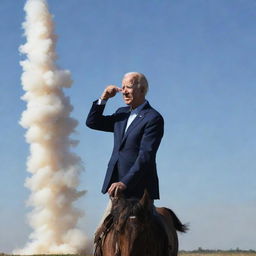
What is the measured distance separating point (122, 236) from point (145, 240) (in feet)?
1.11

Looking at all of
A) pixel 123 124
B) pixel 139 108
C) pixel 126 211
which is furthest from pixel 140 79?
pixel 126 211

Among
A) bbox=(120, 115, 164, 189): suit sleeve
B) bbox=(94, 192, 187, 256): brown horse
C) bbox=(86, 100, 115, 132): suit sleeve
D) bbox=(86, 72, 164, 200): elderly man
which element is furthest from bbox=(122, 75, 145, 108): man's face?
bbox=(94, 192, 187, 256): brown horse

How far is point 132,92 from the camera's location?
1046cm

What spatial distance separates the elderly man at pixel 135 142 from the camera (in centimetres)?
1003

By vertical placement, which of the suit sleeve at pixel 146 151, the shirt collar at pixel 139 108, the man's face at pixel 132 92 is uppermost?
the man's face at pixel 132 92

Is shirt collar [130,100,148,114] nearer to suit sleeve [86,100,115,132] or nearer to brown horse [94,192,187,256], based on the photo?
suit sleeve [86,100,115,132]

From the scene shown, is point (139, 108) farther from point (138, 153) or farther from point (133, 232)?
point (133, 232)

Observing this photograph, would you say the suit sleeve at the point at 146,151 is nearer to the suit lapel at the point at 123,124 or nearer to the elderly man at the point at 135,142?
the elderly man at the point at 135,142

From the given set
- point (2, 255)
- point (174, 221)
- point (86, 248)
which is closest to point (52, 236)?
point (86, 248)

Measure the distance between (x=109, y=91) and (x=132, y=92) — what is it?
52 centimetres

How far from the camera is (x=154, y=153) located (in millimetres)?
10172

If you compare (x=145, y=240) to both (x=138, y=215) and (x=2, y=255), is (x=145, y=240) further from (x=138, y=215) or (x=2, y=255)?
(x=2, y=255)

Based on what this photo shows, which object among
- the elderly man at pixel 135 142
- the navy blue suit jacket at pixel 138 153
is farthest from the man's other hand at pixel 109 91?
the navy blue suit jacket at pixel 138 153

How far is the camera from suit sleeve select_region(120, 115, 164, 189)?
9.84m
